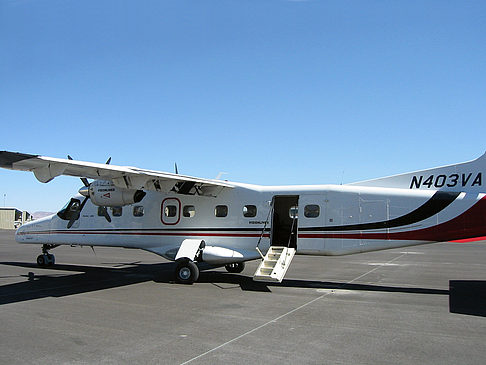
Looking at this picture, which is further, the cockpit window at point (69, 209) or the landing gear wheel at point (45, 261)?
the landing gear wheel at point (45, 261)

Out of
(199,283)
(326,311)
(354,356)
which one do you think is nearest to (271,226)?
(199,283)

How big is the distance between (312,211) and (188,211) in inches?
174

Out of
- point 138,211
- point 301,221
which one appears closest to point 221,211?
point 301,221

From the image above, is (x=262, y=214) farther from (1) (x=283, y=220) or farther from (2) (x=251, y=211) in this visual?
(1) (x=283, y=220)

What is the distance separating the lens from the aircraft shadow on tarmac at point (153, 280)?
10.3 metres

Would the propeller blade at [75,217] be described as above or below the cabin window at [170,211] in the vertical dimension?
below

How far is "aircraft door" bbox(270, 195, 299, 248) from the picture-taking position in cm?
1346

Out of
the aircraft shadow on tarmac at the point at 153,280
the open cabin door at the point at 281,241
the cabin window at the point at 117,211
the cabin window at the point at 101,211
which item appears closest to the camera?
the aircraft shadow on tarmac at the point at 153,280

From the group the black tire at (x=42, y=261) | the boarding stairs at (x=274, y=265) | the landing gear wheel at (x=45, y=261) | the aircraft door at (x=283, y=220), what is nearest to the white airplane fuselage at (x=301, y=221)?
the aircraft door at (x=283, y=220)

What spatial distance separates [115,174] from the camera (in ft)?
40.0

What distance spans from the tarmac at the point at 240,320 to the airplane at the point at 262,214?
3.76 feet

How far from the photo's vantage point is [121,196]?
13656mm

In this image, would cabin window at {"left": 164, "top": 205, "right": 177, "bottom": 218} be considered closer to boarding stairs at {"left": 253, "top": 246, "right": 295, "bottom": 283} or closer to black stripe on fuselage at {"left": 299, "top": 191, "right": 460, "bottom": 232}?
boarding stairs at {"left": 253, "top": 246, "right": 295, "bottom": 283}

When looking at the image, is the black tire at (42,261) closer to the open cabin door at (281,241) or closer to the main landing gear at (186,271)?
the main landing gear at (186,271)
